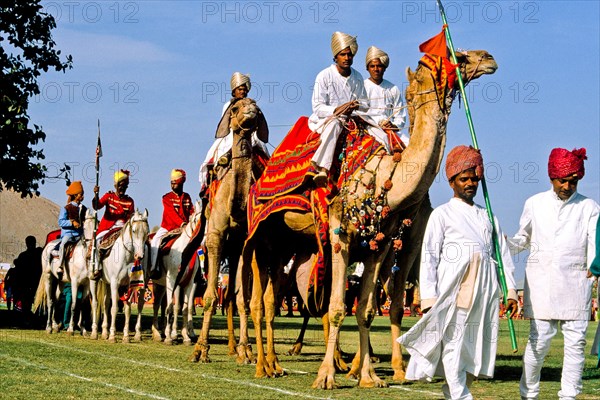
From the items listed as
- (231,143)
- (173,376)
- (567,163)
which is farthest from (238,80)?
(567,163)

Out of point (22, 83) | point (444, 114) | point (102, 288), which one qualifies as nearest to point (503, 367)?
point (444, 114)

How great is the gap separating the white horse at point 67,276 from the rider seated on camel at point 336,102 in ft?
33.2

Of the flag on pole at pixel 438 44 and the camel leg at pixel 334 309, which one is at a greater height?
the flag on pole at pixel 438 44

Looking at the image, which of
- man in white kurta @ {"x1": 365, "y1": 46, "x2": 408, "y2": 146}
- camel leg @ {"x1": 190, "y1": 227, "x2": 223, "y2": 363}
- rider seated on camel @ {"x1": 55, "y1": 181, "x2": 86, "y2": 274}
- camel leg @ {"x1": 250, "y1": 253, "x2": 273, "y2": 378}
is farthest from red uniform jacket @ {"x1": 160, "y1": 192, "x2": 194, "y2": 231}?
man in white kurta @ {"x1": 365, "y1": 46, "x2": 408, "y2": 146}

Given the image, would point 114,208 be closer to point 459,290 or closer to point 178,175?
point 178,175

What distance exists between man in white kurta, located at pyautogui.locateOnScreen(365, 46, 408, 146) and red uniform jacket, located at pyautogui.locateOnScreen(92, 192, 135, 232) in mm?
9284

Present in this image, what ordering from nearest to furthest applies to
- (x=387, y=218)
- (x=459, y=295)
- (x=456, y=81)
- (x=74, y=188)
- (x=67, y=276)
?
1. (x=459, y=295)
2. (x=456, y=81)
3. (x=387, y=218)
4. (x=67, y=276)
5. (x=74, y=188)

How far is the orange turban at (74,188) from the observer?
79.4 feet

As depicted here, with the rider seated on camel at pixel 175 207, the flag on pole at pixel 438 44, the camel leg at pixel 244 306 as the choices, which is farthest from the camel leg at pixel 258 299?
the rider seated on camel at pixel 175 207

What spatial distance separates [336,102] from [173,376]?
3922 millimetres

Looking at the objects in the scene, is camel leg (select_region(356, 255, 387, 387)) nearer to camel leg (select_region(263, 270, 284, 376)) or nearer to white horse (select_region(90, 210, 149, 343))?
camel leg (select_region(263, 270, 284, 376))

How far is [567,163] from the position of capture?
9.95m

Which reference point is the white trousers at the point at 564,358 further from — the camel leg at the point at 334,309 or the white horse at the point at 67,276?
the white horse at the point at 67,276

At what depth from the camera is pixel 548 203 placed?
10.1 m
